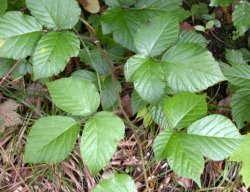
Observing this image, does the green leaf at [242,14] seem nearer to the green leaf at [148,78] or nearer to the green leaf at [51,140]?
the green leaf at [148,78]

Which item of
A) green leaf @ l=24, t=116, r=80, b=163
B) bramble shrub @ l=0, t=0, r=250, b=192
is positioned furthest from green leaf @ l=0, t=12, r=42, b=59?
green leaf @ l=24, t=116, r=80, b=163

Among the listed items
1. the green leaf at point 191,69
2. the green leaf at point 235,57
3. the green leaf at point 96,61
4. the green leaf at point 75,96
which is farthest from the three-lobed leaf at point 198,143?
the green leaf at point 235,57

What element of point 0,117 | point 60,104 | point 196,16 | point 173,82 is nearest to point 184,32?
point 173,82

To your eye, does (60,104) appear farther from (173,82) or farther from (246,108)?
(246,108)

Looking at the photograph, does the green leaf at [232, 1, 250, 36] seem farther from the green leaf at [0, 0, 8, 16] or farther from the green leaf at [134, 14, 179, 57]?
the green leaf at [0, 0, 8, 16]

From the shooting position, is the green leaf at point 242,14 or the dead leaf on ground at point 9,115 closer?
the green leaf at point 242,14
